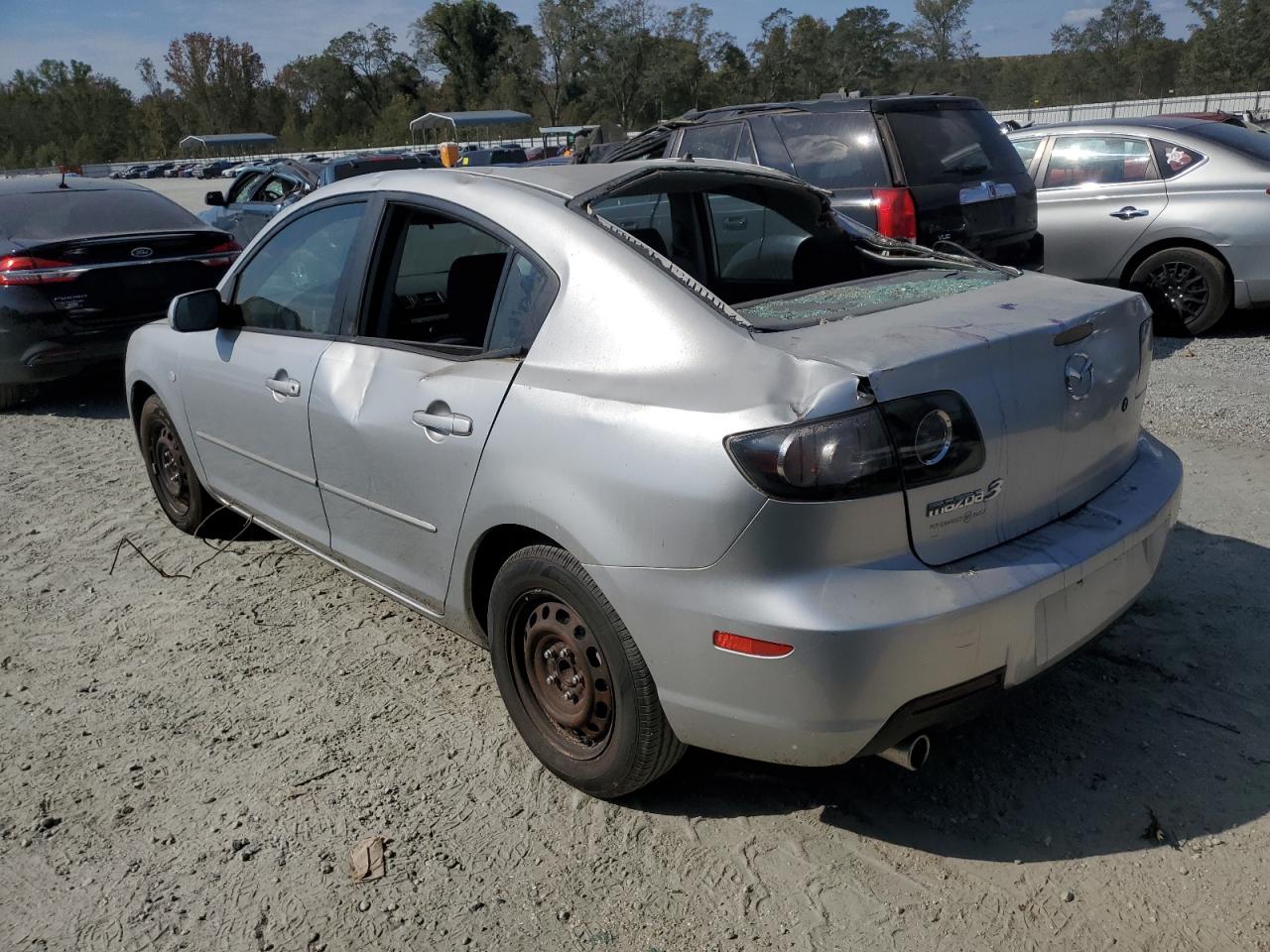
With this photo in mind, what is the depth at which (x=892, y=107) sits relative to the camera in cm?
689

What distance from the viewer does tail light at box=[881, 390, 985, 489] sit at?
232cm

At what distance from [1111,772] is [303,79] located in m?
109

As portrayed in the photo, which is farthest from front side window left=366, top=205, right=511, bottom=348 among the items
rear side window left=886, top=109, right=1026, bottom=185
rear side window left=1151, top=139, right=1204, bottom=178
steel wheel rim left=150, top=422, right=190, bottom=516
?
rear side window left=1151, top=139, right=1204, bottom=178

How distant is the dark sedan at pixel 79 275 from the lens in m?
7.25

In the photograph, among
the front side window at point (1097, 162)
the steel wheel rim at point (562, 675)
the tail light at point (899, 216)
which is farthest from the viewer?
the front side window at point (1097, 162)

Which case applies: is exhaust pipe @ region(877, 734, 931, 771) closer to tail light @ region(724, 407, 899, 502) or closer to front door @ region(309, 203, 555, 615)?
tail light @ region(724, 407, 899, 502)

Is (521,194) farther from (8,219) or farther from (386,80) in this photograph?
(386,80)

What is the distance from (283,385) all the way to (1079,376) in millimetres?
2612

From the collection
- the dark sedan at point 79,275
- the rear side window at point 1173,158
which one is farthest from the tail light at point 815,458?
the rear side window at point 1173,158

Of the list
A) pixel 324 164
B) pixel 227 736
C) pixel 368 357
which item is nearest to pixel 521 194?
Answer: pixel 368 357

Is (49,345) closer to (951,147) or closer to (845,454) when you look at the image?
(951,147)

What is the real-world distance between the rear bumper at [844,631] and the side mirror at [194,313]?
7.82ft

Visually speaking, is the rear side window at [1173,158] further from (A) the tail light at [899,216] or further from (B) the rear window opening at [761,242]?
(B) the rear window opening at [761,242]

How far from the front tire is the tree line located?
52.5m
